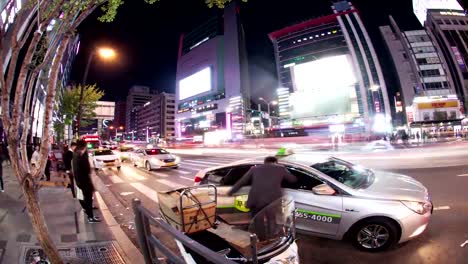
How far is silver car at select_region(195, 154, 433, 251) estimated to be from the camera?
4168 mm

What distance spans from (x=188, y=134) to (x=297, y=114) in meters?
60.5

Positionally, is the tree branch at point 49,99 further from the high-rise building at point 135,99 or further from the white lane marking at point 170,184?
the high-rise building at point 135,99

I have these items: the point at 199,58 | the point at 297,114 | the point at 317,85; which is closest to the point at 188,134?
the point at 199,58

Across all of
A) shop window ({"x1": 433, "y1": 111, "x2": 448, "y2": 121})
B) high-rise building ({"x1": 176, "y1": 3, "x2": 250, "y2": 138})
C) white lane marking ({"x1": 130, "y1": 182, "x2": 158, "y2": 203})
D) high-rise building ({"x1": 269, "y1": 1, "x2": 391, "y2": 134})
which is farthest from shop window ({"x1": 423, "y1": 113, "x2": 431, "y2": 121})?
white lane marking ({"x1": 130, "y1": 182, "x2": 158, "y2": 203})

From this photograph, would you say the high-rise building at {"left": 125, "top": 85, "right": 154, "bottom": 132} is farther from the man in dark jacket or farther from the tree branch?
the man in dark jacket

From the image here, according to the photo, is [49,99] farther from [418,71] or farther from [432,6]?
[432,6]

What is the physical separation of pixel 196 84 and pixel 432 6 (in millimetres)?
85975

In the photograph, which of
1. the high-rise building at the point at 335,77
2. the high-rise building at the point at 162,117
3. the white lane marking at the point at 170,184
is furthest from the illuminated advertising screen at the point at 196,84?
the white lane marking at the point at 170,184

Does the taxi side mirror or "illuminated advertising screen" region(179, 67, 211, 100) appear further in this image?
"illuminated advertising screen" region(179, 67, 211, 100)

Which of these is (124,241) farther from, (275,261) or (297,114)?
(297,114)

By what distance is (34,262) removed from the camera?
152 inches

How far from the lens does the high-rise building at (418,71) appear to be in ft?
199

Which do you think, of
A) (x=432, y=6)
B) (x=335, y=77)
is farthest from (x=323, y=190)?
(x=432, y=6)

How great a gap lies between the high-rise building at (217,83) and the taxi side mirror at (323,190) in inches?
3718
